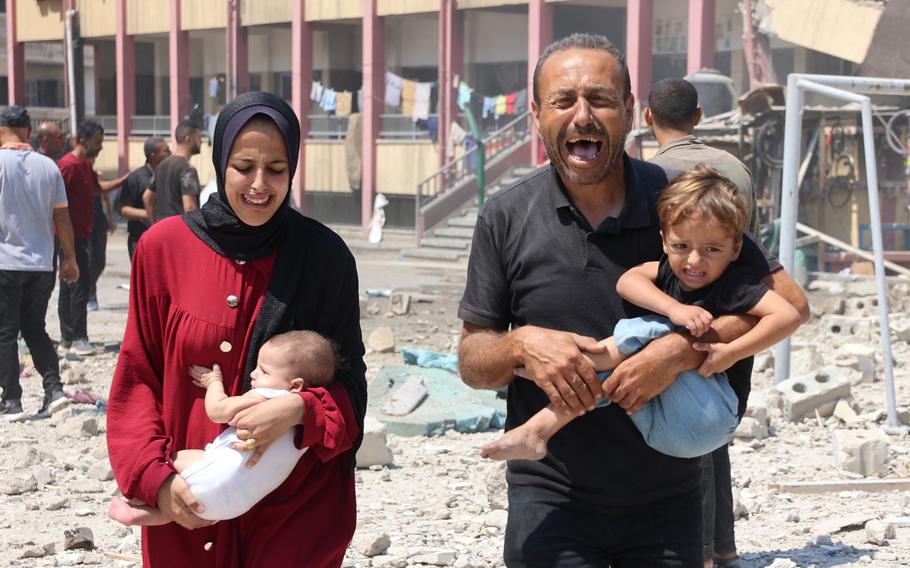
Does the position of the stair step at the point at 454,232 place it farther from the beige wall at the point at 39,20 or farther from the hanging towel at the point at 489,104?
the beige wall at the point at 39,20

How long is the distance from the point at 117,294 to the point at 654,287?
14462 mm

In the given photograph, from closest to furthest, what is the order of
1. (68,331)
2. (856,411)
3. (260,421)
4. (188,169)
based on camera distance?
(260,421) < (856,411) < (188,169) < (68,331)

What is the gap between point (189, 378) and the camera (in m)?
3.21

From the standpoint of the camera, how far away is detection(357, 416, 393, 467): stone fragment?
7574 mm

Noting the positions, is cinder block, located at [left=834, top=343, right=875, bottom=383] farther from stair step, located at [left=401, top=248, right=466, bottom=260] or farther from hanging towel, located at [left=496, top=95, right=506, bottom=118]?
hanging towel, located at [left=496, top=95, right=506, bottom=118]

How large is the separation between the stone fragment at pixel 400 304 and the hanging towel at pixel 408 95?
52.3 ft

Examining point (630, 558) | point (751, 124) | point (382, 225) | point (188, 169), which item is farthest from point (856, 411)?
point (382, 225)

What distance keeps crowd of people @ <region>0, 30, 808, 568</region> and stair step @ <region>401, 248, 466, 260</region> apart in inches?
839

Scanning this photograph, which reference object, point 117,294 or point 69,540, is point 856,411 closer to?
point 69,540

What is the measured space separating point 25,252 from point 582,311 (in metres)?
6.41

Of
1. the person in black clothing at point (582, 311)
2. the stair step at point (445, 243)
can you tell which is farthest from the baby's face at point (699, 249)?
the stair step at point (445, 243)

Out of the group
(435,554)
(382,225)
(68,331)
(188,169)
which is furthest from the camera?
(382,225)

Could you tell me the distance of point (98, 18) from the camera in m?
38.6

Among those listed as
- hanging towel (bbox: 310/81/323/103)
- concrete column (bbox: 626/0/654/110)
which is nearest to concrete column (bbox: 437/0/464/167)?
hanging towel (bbox: 310/81/323/103)
